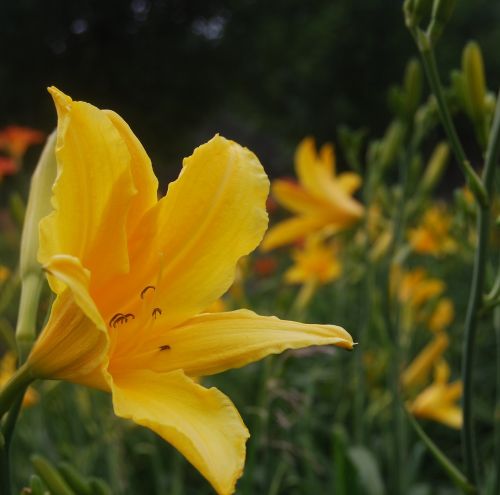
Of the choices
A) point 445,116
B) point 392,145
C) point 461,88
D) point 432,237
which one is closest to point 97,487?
point 445,116

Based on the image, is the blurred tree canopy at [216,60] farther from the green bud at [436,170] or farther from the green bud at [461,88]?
the green bud at [461,88]

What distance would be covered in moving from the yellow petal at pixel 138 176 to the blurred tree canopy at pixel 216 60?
1336 centimetres

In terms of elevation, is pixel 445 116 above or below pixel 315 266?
above

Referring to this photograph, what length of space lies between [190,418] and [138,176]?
0.23 metres

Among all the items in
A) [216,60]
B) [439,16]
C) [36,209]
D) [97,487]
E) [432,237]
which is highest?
[439,16]

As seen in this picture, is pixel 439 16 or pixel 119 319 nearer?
pixel 119 319

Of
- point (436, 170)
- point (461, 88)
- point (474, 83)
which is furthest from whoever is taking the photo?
point (436, 170)

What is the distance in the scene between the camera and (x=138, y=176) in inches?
26.7

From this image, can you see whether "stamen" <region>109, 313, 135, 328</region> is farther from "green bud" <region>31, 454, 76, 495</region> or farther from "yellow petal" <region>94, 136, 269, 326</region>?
"green bud" <region>31, 454, 76, 495</region>

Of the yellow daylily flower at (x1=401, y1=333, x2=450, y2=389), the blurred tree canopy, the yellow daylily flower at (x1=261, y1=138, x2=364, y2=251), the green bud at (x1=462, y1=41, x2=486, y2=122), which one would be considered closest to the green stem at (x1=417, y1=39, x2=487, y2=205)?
the green bud at (x1=462, y1=41, x2=486, y2=122)

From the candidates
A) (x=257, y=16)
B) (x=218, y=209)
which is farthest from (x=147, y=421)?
(x=257, y=16)

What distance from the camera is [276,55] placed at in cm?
1556

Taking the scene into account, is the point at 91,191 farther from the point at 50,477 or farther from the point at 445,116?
the point at 445,116

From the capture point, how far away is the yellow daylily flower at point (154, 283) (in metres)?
0.56
